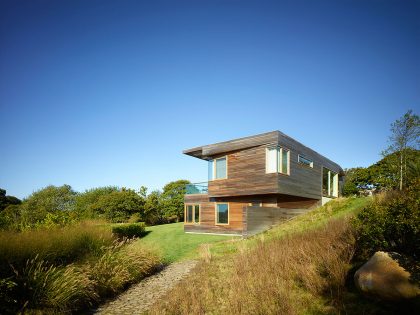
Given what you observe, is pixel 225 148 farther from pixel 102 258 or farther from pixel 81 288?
pixel 81 288

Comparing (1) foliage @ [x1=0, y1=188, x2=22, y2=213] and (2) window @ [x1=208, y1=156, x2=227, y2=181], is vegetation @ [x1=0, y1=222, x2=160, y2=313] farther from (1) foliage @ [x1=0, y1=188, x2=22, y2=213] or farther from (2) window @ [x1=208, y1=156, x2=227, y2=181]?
(1) foliage @ [x1=0, y1=188, x2=22, y2=213]

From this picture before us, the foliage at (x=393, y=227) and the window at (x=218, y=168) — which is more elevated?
the window at (x=218, y=168)

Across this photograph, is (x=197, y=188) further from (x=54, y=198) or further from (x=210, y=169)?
(x=54, y=198)

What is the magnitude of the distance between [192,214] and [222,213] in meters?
3.00

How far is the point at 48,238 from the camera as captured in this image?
7.11 meters

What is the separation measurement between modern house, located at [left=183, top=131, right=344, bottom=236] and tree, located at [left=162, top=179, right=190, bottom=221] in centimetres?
1608

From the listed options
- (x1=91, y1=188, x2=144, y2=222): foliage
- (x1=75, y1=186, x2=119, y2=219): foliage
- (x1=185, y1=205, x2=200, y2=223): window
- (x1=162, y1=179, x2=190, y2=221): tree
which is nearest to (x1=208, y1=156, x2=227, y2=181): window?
(x1=185, y1=205, x2=200, y2=223): window

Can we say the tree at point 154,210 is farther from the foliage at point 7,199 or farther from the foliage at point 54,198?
the foliage at point 7,199

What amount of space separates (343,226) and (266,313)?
4.66 metres

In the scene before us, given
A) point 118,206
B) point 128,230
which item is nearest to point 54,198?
point 118,206

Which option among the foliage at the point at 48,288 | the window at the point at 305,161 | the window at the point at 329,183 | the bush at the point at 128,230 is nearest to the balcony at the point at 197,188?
the bush at the point at 128,230

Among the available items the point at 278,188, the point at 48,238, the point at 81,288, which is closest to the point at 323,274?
the point at 81,288

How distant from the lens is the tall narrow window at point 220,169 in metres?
19.3

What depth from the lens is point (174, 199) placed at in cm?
3819
